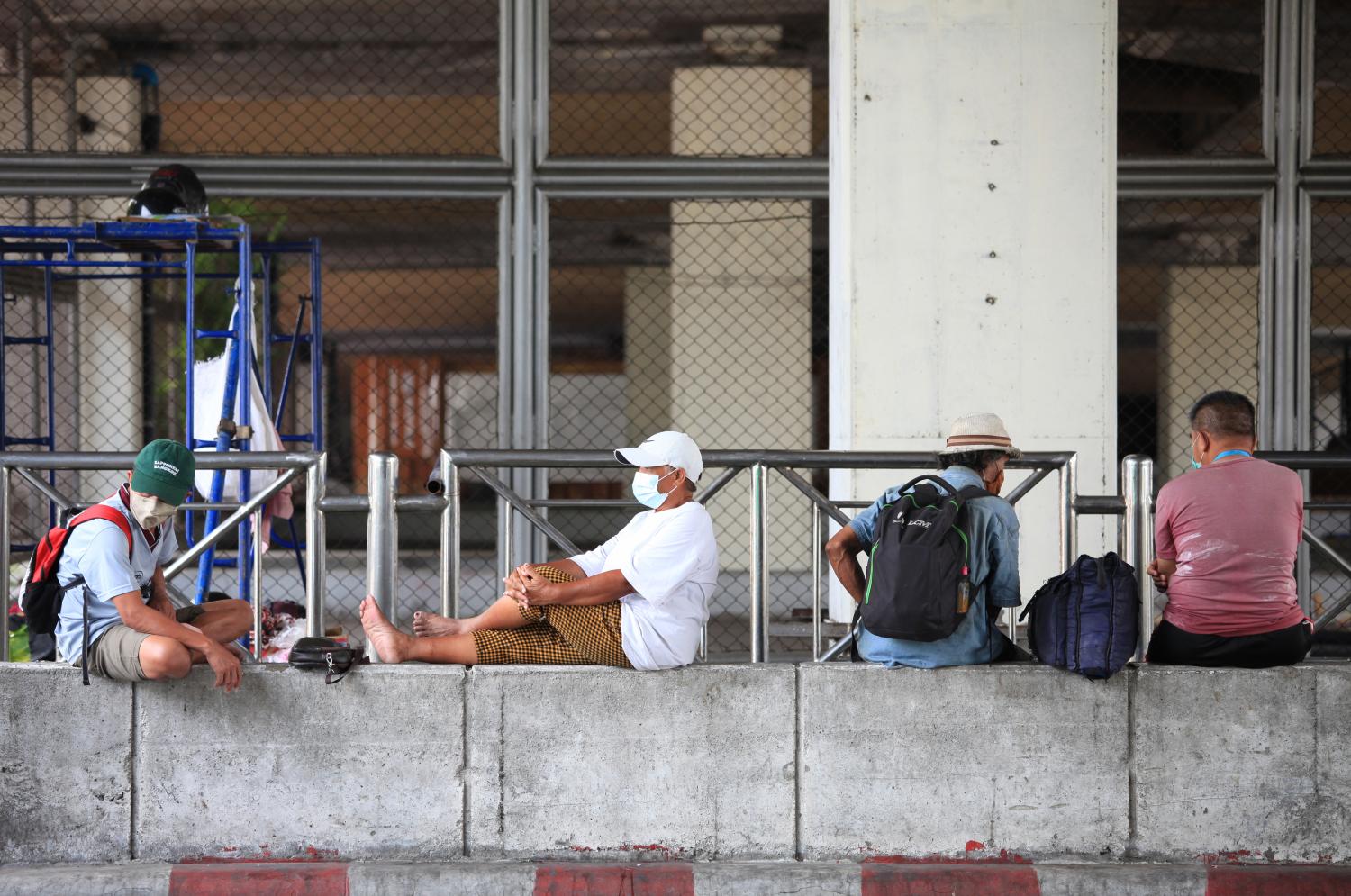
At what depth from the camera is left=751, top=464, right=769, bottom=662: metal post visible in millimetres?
4570

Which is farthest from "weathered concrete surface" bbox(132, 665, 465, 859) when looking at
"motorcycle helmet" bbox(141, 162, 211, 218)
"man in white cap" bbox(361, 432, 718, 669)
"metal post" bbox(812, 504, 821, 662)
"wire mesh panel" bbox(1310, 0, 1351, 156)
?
"wire mesh panel" bbox(1310, 0, 1351, 156)

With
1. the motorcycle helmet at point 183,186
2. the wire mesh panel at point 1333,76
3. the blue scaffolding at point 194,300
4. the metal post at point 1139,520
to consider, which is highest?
the wire mesh panel at point 1333,76

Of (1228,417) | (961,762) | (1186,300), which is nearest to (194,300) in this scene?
(961,762)

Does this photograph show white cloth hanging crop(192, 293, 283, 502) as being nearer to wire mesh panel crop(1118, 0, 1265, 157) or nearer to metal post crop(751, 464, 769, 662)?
metal post crop(751, 464, 769, 662)

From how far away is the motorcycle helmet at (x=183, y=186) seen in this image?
6.54 m

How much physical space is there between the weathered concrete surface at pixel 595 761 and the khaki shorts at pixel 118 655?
1061 mm

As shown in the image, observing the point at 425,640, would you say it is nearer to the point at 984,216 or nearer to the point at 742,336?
the point at 984,216

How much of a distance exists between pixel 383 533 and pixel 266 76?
27.6 ft

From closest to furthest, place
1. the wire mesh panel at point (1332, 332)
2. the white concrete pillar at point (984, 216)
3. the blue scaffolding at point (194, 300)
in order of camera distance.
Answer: the white concrete pillar at point (984, 216)
the blue scaffolding at point (194, 300)
the wire mesh panel at point (1332, 332)

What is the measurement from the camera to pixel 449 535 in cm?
453

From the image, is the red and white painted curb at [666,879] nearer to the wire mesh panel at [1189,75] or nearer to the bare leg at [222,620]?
the bare leg at [222,620]

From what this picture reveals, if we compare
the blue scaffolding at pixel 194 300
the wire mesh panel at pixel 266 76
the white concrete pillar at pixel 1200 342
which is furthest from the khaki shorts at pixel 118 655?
the white concrete pillar at pixel 1200 342

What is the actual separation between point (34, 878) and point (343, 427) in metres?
11.2

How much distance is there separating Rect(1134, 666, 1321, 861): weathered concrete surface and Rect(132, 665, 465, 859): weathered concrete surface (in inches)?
93.5
